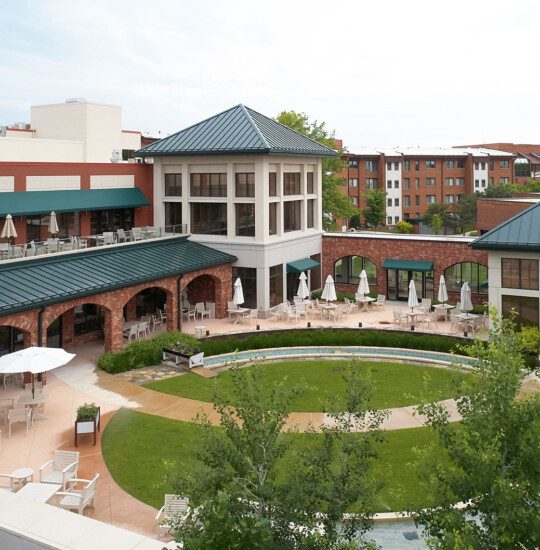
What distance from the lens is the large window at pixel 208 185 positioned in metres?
36.7

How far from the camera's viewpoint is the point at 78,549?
→ 31.7 ft

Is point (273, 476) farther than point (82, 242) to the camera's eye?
No

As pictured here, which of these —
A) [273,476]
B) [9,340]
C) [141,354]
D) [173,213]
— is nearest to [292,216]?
[173,213]

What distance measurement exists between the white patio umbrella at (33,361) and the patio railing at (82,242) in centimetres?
766

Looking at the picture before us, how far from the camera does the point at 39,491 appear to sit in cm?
1420

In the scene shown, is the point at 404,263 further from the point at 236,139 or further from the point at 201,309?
the point at 201,309

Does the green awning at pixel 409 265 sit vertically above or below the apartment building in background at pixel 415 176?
below

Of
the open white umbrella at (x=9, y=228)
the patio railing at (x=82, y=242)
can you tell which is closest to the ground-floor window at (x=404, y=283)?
the patio railing at (x=82, y=242)

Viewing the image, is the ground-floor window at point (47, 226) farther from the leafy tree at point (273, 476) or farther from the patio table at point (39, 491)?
the leafy tree at point (273, 476)

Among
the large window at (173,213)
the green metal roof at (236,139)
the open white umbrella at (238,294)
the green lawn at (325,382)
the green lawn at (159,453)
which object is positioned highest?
the green metal roof at (236,139)

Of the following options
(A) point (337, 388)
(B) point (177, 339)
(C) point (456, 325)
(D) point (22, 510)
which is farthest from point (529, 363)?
(D) point (22, 510)

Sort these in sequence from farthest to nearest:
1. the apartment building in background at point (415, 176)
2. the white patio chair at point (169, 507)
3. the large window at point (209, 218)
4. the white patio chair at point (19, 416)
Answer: the apartment building in background at point (415, 176) < the large window at point (209, 218) < the white patio chair at point (19, 416) < the white patio chair at point (169, 507)

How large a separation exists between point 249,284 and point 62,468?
21.5 meters

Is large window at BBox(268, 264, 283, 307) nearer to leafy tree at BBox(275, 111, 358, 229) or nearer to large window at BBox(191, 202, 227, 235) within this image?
large window at BBox(191, 202, 227, 235)
